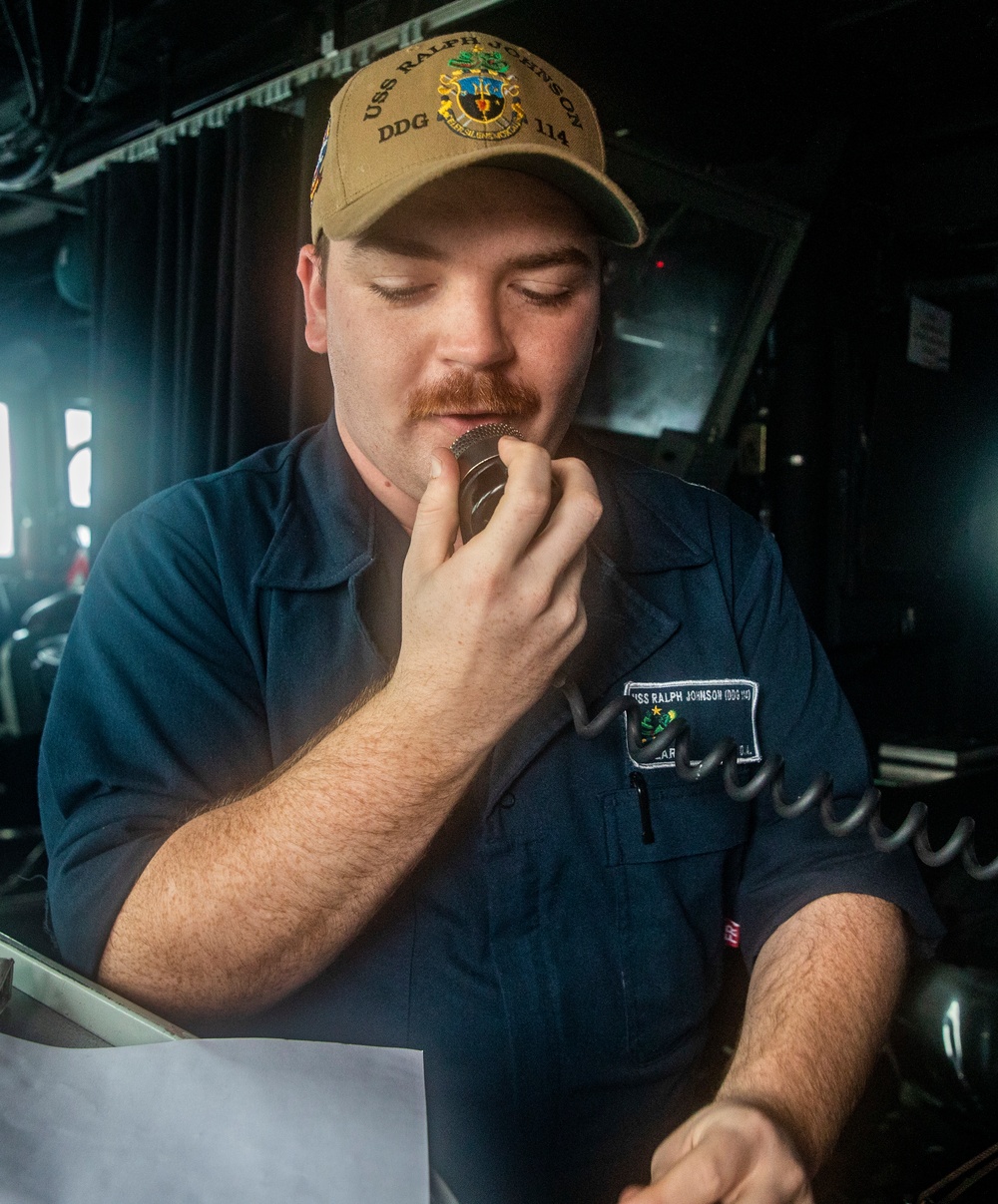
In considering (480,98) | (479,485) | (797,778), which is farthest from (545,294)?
(797,778)

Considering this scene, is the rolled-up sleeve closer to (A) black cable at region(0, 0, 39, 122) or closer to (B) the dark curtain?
(B) the dark curtain

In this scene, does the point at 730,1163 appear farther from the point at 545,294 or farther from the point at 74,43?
the point at 74,43

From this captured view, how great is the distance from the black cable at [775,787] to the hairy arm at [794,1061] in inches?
3.1

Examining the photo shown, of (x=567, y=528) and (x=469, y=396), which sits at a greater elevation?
(x=469, y=396)

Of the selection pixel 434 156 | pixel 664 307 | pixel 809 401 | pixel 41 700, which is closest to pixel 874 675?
pixel 809 401

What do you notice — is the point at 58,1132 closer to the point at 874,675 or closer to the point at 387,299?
the point at 387,299

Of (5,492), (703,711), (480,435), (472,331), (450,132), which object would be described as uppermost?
(450,132)

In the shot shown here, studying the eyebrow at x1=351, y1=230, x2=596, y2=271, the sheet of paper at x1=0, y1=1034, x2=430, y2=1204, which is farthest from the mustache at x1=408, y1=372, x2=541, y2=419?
the sheet of paper at x1=0, y1=1034, x2=430, y2=1204

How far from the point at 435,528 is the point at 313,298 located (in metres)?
0.54

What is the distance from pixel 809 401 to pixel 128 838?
2388 millimetres

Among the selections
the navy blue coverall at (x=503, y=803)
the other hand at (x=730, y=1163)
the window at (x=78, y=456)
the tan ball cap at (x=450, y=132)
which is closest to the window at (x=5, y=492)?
the window at (x=78, y=456)

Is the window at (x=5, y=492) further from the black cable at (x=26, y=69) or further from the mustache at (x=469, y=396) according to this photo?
the mustache at (x=469, y=396)

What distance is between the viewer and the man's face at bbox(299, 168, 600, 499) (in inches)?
40.4

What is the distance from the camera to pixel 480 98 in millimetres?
1032
